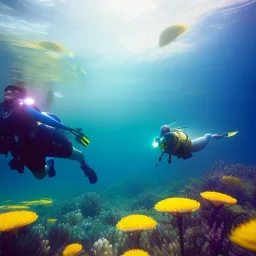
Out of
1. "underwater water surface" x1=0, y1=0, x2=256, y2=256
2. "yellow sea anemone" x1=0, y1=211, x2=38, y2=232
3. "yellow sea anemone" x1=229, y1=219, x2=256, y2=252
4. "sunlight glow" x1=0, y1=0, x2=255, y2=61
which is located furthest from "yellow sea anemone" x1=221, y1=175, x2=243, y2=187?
"sunlight glow" x1=0, y1=0, x2=255, y2=61

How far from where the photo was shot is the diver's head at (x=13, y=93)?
4.54 meters

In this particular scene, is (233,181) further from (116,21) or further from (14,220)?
(116,21)

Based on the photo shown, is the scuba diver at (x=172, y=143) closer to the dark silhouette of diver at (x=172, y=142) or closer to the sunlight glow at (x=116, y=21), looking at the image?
the dark silhouette of diver at (x=172, y=142)

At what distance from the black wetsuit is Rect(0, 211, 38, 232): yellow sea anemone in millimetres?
1523

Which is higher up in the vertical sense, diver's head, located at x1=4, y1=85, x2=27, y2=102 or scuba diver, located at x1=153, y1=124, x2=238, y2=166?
diver's head, located at x1=4, y1=85, x2=27, y2=102

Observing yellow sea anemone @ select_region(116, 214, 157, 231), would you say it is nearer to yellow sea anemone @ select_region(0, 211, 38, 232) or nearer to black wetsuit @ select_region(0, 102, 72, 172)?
yellow sea anemone @ select_region(0, 211, 38, 232)

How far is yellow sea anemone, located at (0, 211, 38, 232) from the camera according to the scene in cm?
328

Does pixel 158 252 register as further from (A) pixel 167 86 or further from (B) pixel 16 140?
(A) pixel 167 86

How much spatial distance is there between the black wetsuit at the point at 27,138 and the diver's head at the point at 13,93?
0.60ft

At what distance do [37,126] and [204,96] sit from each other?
1629 inches

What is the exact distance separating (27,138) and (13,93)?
102 cm

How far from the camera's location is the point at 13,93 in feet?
15.3

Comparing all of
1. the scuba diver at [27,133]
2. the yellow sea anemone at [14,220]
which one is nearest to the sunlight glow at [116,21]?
the scuba diver at [27,133]

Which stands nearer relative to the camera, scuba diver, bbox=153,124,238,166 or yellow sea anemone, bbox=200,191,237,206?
yellow sea anemone, bbox=200,191,237,206
